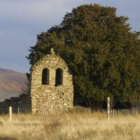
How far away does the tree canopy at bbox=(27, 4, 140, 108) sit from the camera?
39.2m

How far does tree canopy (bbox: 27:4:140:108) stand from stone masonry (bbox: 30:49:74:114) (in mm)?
1115

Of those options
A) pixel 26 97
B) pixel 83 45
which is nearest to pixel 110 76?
pixel 83 45

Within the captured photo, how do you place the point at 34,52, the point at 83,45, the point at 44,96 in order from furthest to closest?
the point at 34,52 < the point at 83,45 < the point at 44,96

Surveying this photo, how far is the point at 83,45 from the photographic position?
4088 centimetres

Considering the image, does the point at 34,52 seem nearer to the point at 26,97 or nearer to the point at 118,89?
the point at 26,97

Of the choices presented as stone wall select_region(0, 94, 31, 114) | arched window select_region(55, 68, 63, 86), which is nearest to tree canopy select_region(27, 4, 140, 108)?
arched window select_region(55, 68, 63, 86)

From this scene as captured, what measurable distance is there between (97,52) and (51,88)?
4879 millimetres

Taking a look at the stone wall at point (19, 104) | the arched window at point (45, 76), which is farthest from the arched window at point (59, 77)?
the stone wall at point (19, 104)

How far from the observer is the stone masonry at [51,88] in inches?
1495

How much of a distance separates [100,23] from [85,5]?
2.14m

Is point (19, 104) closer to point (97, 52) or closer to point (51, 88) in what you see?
point (51, 88)

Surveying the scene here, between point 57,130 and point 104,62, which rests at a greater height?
point 104,62

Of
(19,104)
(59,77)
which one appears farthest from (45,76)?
(19,104)

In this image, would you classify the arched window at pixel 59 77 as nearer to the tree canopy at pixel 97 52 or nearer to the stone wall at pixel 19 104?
the tree canopy at pixel 97 52
